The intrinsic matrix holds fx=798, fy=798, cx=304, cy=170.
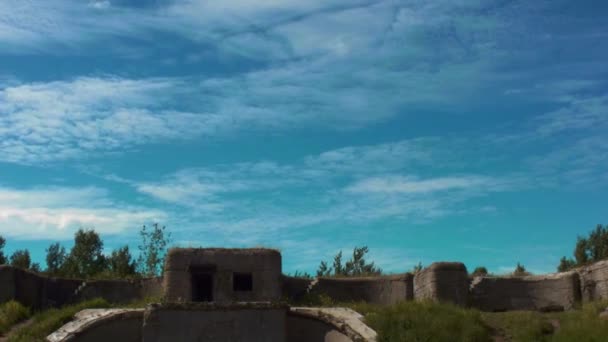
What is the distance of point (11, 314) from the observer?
24234 millimetres

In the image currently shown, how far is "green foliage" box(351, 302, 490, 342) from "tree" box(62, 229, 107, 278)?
19142 mm

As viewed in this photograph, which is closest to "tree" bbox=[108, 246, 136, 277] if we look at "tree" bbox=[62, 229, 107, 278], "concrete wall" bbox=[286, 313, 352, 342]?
"tree" bbox=[62, 229, 107, 278]

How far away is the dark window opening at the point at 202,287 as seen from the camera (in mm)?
26531

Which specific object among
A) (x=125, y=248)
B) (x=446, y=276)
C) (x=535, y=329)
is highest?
(x=125, y=248)

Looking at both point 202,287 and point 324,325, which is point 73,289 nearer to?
point 202,287

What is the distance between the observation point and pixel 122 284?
93.4 feet

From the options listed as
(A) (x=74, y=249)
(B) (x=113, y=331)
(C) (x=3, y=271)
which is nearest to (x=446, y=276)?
(B) (x=113, y=331)

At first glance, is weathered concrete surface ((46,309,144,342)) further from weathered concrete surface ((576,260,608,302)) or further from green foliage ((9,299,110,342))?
weathered concrete surface ((576,260,608,302))

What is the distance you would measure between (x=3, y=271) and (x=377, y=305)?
12.0 m

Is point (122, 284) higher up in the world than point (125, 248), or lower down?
lower down

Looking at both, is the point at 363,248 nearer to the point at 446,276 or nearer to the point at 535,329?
the point at 446,276

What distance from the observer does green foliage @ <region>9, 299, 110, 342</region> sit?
22.3m

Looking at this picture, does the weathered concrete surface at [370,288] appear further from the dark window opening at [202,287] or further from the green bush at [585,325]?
the green bush at [585,325]

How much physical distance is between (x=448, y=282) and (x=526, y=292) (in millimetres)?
2819
